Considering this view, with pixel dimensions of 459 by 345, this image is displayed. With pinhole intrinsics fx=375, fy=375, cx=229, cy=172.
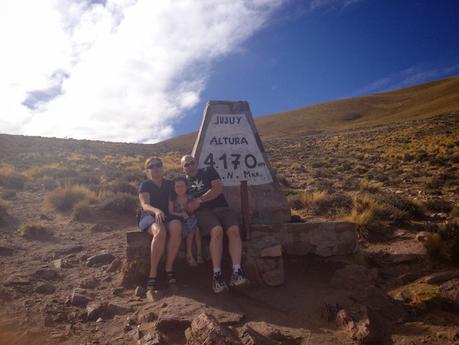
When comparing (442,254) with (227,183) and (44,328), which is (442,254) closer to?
(227,183)

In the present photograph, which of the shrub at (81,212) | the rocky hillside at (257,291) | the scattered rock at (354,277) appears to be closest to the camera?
the rocky hillside at (257,291)

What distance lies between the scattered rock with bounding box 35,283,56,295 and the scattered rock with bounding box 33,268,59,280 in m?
0.50

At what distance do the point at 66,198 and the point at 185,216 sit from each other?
813cm

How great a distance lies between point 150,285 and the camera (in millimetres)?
5012

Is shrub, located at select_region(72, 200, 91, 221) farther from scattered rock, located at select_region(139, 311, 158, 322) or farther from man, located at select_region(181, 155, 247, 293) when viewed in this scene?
scattered rock, located at select_region(139, 311, 158, 322)

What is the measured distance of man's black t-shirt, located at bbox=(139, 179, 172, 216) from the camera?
563 cm

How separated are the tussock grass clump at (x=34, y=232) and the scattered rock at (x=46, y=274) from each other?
112 inches

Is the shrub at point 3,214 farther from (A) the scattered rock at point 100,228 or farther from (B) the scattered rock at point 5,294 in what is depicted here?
(B) the scattered rock at point 5,294

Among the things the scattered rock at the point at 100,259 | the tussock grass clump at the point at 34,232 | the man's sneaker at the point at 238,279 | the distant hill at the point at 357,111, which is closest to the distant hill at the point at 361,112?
the distant hill at the point at 357,111

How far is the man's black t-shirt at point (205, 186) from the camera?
580cm

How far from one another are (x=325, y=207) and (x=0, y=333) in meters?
7.56

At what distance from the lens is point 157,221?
5121 millimetres

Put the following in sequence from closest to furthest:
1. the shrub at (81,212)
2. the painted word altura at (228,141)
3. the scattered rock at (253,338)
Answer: the scattered rock at (253,338) < the painted word altura at (228,141) < the shrub at (81,212)

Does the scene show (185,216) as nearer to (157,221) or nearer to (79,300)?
(157,221)
